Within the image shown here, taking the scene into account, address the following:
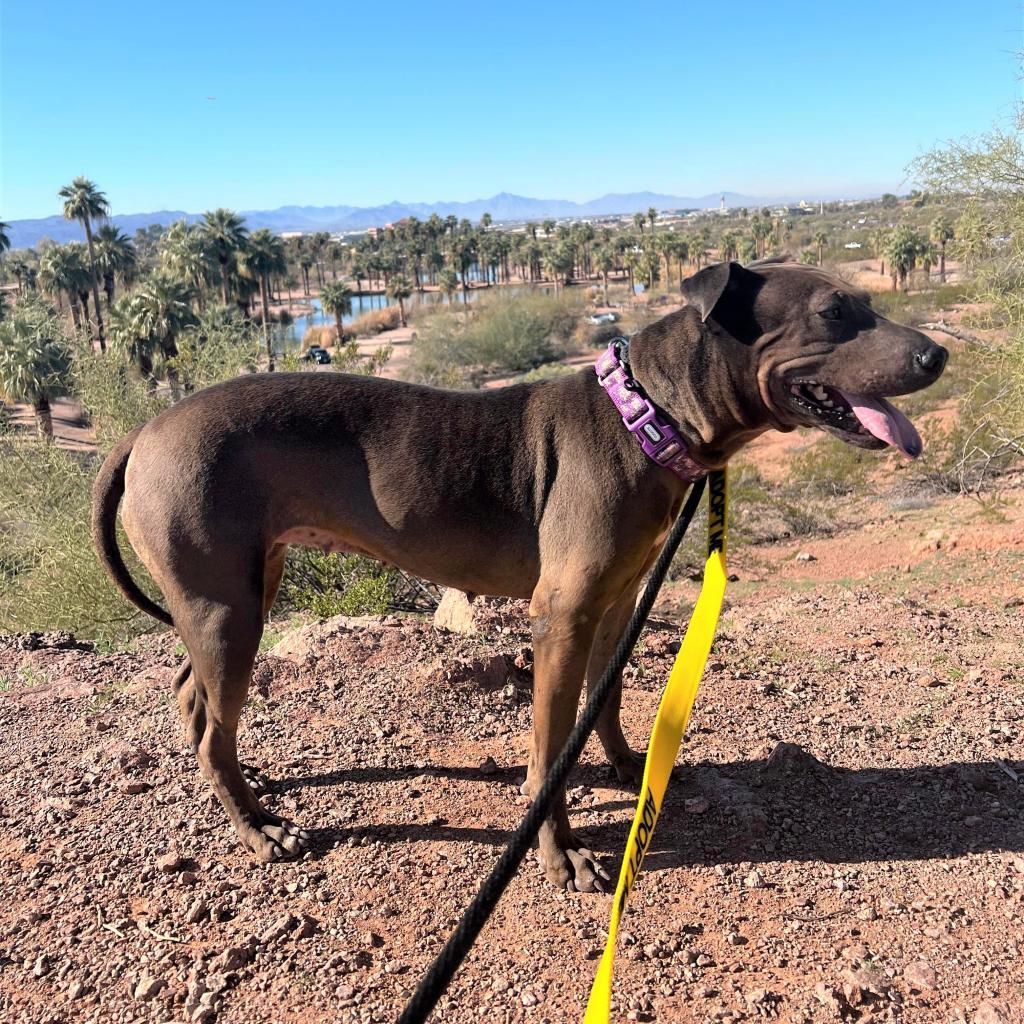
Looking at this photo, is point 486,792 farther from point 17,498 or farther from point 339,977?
point 17,498

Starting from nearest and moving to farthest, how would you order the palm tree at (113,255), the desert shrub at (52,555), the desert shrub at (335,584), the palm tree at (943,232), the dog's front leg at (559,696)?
1. the dog's front leg at (559,696)
2. the desert shrub at (335,584)
3. the desert shrub at (52,555)
4. the palm tree at (943,232)
5. the palm tree at (113,255)

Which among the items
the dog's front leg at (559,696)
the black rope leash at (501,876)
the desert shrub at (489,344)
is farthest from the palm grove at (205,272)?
the desert shrub at (489,344)

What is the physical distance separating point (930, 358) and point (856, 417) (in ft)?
0.96

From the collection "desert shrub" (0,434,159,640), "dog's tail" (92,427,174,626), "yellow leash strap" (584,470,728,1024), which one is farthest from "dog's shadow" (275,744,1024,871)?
"desert shrub" (0,434,159,640)

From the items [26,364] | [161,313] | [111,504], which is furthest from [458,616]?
[161,313]

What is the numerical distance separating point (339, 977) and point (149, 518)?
1823mm

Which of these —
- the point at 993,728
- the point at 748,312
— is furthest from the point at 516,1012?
the point at 993,728

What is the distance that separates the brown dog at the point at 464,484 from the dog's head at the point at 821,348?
0.01m

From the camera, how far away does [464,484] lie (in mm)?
3488

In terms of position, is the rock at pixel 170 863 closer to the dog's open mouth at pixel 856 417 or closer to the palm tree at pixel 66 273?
the dog's open mouth at pixel 856 417

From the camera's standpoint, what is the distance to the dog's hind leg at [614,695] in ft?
13.4

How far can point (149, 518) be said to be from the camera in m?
3.46

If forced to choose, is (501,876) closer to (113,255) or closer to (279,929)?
(279,929)

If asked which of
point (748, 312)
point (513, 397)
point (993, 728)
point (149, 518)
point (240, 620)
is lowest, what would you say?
point (993, 728)
